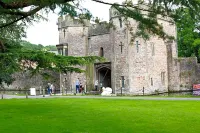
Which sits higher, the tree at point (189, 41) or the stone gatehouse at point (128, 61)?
the tree at point (189, 41)

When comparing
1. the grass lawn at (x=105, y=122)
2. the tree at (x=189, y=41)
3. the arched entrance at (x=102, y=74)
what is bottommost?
the grass lawn at (x=105, y=122)

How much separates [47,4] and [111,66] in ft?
89.1

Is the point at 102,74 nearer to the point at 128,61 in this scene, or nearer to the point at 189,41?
the point at 128,61

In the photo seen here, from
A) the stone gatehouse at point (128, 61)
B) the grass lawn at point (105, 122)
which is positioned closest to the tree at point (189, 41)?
the stone gatehouse at point (128, 61)

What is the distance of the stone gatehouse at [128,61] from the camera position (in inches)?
1302

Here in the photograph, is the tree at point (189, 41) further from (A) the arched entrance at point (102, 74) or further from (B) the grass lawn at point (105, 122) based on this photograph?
(B) the grass lawn at point (105, 122)

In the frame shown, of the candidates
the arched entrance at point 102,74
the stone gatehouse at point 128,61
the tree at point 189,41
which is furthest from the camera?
the tree at point 189,41

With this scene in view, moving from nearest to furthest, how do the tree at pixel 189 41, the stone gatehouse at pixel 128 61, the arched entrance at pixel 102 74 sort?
the stone gatehouse at pixel 128 61 < the arched entrance at pixel 102 74 < the tree at pixel 189 41

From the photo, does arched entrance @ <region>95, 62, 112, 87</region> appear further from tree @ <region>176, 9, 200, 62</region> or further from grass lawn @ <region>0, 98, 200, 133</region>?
grass lawn @ <region>0, 98, 200, 133</region>

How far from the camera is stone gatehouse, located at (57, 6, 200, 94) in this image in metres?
33.1

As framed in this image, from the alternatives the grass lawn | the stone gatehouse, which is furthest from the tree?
the grass lawn

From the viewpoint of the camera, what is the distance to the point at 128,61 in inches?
1303

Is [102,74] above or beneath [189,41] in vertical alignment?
beneath

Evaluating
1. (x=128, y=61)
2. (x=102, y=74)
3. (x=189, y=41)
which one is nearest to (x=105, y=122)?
(x=128, y=61)
